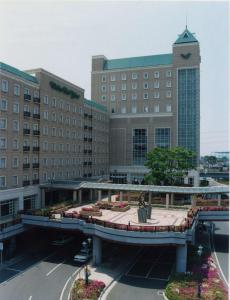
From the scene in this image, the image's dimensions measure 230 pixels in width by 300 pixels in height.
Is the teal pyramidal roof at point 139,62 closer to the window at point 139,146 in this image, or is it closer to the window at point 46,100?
the window at point 139,146

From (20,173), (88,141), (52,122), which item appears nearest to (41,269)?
(20,173)

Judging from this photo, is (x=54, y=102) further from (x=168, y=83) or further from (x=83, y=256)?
(x=168, y=83)

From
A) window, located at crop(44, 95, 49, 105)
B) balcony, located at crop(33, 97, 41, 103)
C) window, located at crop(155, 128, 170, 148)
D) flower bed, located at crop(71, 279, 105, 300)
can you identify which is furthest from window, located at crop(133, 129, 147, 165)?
flower bed, located at crop(71, 279, 105, 300)

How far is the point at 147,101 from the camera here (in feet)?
229

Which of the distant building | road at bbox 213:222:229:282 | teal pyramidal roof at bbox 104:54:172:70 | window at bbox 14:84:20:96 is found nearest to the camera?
road at bbox 213:222:229:282

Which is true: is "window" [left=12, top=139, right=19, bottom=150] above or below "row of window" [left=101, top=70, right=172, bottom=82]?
below

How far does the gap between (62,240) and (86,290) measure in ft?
45.1

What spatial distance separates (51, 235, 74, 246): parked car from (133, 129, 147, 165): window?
34.7 meters

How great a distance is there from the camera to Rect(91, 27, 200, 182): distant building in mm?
66250

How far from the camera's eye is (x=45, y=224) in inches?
1337

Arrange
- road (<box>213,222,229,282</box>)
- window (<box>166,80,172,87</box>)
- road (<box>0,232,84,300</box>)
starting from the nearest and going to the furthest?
road (<box>0,232,84,300</box>)
road (<box>213,222,229,282</box>)
window (<box>166,80,172,87</box>)

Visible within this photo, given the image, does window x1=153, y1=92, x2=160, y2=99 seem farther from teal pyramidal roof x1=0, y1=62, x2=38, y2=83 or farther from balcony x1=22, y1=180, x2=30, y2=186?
balcony x1=22, y1=180, x2=30, y2=186

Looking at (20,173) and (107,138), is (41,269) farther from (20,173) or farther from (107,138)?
(107,138)

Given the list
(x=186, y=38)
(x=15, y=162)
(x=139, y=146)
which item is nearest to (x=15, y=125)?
(x=15, y=162)
